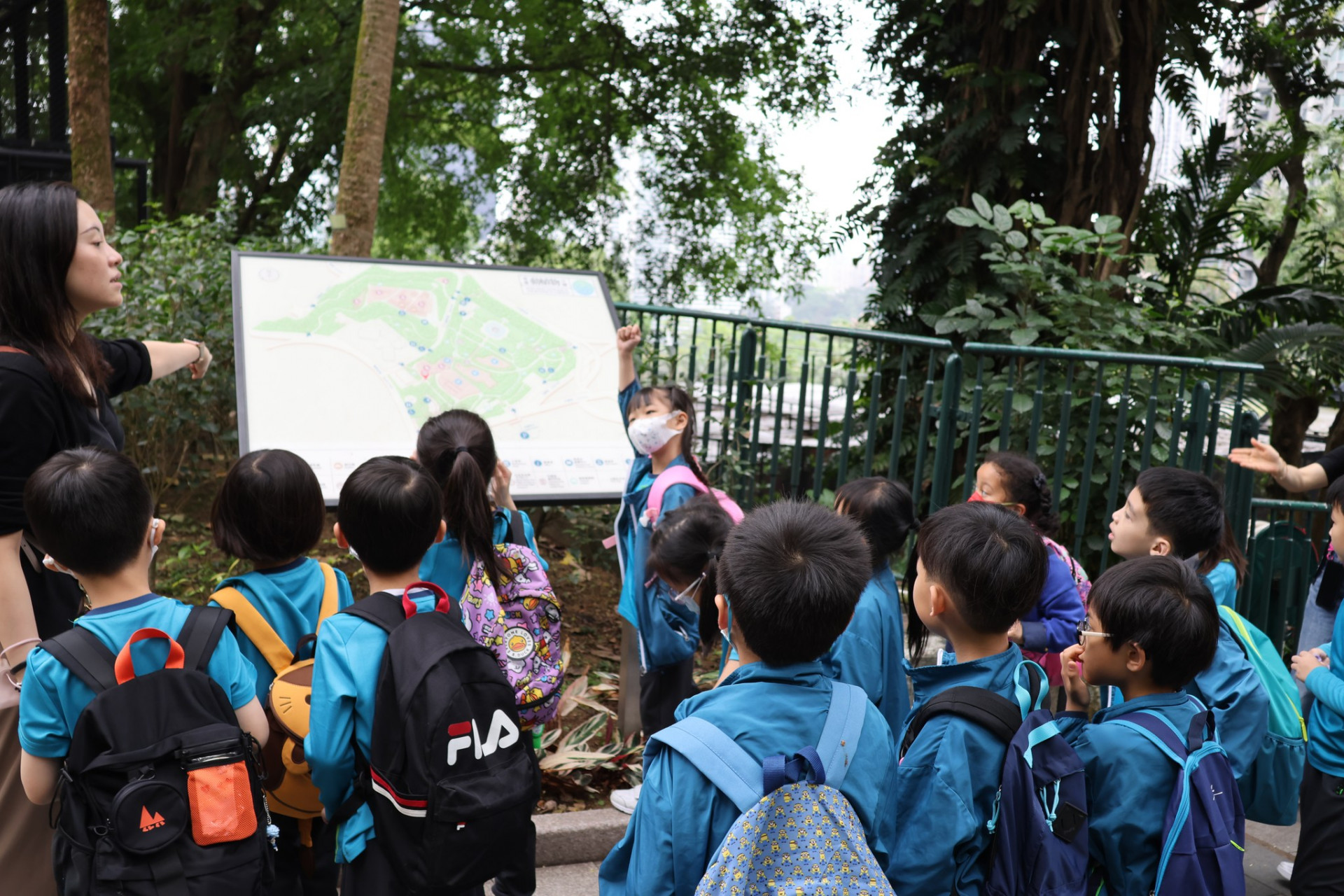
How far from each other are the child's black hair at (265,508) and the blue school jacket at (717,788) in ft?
3.41

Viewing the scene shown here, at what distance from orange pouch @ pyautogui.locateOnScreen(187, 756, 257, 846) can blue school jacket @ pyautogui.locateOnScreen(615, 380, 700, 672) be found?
138 centimetres

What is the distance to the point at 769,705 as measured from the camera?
5.69ft

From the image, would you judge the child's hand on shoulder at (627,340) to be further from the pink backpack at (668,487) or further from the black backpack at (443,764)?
the black backpack at (443,764)

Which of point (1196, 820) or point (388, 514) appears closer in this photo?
point (1196, 820)

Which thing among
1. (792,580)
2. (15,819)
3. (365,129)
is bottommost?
(15,819)

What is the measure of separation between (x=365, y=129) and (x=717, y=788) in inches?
190

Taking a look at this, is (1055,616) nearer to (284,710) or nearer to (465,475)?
(465,475)

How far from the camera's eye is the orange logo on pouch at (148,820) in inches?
71.0

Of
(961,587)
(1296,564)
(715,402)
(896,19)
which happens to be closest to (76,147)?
(715,402)

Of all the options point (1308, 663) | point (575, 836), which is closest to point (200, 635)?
point (575, 836)

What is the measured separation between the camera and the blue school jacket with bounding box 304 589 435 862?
2.07 m

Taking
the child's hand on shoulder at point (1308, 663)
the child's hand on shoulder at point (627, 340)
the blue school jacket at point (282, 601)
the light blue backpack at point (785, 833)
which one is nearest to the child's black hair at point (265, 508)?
the blue school jacket at point (282, 601)

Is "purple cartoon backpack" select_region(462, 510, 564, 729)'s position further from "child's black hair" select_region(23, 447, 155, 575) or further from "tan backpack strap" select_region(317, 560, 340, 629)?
"child's black hair" select_region(23, 447, 155, 575)

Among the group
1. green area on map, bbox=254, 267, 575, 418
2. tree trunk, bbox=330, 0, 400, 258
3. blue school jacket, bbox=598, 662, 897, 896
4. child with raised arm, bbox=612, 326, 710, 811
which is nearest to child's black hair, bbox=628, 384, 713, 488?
child with raised arm, bbox=612, 326, 710, 811
